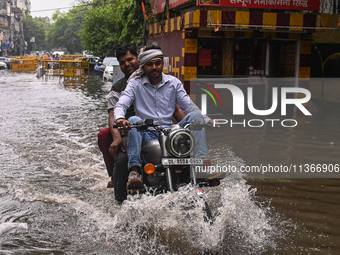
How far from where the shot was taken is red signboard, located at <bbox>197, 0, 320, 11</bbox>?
37.6ft

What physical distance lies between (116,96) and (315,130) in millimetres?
6575

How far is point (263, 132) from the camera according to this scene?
10312 mm

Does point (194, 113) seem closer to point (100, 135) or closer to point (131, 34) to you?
point (100, 135)

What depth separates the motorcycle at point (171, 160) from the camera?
4.02 meters

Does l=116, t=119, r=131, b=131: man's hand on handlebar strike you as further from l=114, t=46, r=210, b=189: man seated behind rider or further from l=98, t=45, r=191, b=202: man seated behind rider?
l=98, t=45, r=191, b=202: man seated behind rider

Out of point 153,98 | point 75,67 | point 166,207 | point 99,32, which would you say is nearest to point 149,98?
point 153,98

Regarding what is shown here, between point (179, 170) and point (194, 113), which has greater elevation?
point (194, 113)

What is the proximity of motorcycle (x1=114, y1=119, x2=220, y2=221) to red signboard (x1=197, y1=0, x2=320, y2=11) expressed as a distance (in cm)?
783

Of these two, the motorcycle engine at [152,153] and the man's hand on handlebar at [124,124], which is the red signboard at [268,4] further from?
the man's hand on handlebar at [124,124]

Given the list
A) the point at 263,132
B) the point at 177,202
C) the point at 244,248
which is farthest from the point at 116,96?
the point at 263,132

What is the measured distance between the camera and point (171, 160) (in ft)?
13.3

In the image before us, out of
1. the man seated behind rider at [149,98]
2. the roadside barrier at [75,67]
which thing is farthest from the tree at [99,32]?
the man seated behind rider at [149,98]

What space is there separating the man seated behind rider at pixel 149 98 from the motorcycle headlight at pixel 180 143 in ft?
1.23

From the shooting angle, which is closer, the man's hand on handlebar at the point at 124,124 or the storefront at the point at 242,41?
the man's hand on handlebar at the point at 124,124
